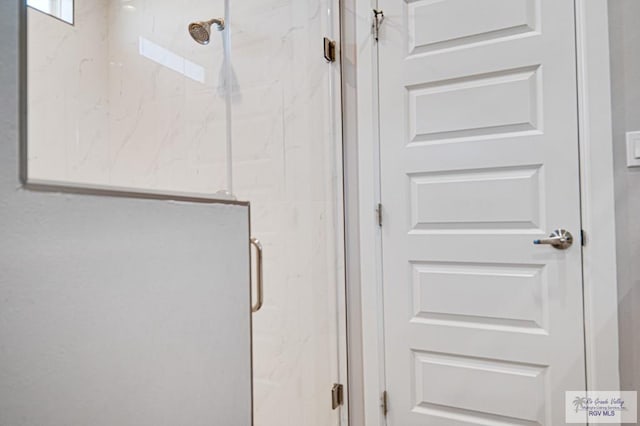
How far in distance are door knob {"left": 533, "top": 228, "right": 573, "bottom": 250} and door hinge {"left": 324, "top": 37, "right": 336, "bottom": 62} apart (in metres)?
1.13

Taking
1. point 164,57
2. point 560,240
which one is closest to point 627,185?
point 560,240

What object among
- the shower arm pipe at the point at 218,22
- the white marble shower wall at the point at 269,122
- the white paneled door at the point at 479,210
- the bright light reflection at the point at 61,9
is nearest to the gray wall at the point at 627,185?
the white paneled door at the point at 479,210

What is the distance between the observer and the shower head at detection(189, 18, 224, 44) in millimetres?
1651

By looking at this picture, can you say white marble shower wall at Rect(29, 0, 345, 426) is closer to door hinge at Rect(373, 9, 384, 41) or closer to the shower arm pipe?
the shower arm pipe

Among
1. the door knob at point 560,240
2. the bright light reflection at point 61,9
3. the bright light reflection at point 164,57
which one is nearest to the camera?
the bright light reflection at point 61,9

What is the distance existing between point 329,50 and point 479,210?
3.07 ft

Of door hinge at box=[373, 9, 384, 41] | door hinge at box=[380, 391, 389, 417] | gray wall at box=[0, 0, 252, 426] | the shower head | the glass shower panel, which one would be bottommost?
door hinge at box=[380, 391, 389, 417]

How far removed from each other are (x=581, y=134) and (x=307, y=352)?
134 cm

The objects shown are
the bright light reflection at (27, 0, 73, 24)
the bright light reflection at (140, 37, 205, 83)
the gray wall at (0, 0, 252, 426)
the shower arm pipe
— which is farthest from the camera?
the bright light reflection at (140, 37, 205, 83)

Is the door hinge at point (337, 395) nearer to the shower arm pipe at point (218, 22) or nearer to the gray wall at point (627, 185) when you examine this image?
the gray wall at point (627, 185)

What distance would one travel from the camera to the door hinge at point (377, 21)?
1775 millimetres

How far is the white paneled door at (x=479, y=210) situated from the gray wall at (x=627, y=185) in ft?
0.41

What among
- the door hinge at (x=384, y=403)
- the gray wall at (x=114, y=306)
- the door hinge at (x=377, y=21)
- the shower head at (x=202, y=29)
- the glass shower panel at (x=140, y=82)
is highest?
the door hinge at (x=377, y=21)

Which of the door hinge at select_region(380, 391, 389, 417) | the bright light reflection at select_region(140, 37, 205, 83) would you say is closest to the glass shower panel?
the bright light reflection at select_region(140, 37, 205, 83)
